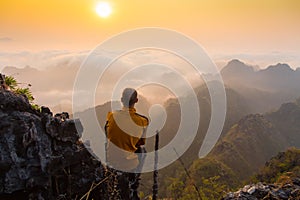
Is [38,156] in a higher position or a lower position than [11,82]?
lower

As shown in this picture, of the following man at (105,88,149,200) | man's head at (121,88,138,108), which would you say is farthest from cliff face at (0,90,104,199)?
man's head at (121,88,138,108)

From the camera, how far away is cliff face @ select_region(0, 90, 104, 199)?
6902 mm

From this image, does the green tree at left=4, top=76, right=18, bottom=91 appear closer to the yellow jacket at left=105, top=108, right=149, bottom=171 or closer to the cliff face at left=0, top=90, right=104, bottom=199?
the cliff face at left=0, top=90, right=104, bottom=199

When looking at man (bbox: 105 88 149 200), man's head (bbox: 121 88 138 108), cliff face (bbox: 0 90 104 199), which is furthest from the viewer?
cliff face (bbox: 0 90 104 199)

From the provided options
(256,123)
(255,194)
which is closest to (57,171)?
(255,194)

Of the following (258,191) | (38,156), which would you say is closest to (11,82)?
(38,156)

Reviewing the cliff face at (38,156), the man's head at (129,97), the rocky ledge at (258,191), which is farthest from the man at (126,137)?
the rocky ledge at (258,191)

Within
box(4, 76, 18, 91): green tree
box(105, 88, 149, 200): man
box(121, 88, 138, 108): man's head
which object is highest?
box(4, 76, 18, 91): green tree

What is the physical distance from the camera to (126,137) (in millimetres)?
6621

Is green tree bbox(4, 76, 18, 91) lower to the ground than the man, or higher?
higher

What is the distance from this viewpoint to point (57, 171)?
736 cm

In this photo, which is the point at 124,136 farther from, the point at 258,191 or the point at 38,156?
the point at 258,191

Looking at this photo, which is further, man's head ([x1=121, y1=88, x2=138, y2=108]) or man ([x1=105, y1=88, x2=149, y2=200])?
man ([x1=105, y1=88, x2=149, y2=200])

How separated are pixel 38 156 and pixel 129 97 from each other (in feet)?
8.68
